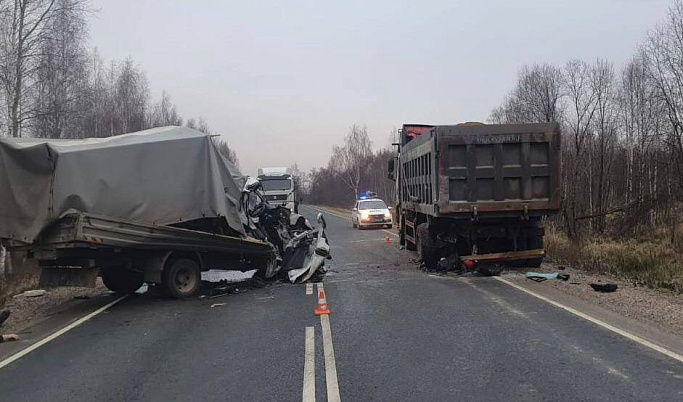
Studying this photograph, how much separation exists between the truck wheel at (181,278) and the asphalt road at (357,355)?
0.48m

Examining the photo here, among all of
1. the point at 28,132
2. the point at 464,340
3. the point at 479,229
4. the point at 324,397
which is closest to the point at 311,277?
the point at 479,229

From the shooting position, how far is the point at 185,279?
10.7 m

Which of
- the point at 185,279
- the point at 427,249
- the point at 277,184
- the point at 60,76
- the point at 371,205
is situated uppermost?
the point at 60,76

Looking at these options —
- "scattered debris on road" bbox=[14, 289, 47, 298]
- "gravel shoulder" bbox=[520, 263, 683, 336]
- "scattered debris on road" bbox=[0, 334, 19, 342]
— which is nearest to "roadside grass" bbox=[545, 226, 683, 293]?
"gravel shoulder" bbox=[520, 263, 683, 336]

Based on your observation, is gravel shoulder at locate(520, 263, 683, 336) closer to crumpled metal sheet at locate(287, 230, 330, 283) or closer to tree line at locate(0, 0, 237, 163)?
crumpled metal sheet at locate(287, 230, 330, 283)

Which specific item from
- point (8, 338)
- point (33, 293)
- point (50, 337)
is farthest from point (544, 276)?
point (33, 293)

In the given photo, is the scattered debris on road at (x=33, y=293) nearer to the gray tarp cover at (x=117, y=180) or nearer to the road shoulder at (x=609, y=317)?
the gray tarp cover at (x=117, y=180)

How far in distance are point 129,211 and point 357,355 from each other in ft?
16.9

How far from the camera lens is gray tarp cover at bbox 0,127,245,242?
8984 millimetres

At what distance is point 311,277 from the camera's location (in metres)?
12.7

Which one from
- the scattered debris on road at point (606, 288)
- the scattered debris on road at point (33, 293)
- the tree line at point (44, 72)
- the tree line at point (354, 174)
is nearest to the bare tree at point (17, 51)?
the tree line at point (44, 72)

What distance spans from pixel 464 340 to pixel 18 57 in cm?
2169

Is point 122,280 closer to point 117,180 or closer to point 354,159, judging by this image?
point 117,180

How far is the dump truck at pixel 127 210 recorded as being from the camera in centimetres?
898
